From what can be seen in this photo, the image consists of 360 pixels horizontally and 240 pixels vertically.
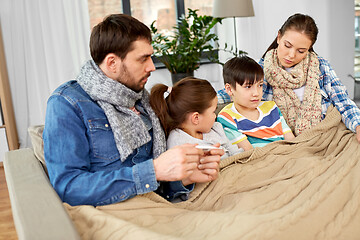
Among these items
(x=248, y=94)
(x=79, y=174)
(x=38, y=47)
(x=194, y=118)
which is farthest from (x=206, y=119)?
(x=38, y=47)

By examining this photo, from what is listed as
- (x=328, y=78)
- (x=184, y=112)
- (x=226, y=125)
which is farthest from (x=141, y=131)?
(x=328, y=78)

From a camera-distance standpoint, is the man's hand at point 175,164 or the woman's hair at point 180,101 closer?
the man's hand at point 175,164

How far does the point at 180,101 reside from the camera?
157 centimetres

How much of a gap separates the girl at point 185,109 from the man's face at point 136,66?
0.13m

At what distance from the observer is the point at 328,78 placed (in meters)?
2.01

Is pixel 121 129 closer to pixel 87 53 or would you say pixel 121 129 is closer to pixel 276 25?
pixel 87 53

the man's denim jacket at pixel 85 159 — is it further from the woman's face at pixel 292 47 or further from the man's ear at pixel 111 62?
the woman's face at pixel 292 47

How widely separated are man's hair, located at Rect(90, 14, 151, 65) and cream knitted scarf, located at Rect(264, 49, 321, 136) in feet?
2.80

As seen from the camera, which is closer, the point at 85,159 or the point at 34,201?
the point at 34,201

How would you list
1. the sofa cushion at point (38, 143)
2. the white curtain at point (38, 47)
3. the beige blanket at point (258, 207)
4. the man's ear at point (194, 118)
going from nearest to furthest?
the beige blanket at point (258, 207), the sofa cushion at point (38, 143), the man's ear at point (194, 118), the white curtain at point (38, 47)

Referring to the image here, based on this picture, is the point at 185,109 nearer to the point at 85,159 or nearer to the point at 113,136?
the point at 113,136

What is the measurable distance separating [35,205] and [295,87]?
143 cm

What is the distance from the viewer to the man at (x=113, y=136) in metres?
1.22

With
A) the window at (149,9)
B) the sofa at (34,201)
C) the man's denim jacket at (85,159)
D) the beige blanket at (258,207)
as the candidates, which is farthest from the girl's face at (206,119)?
the window at (149,9)
